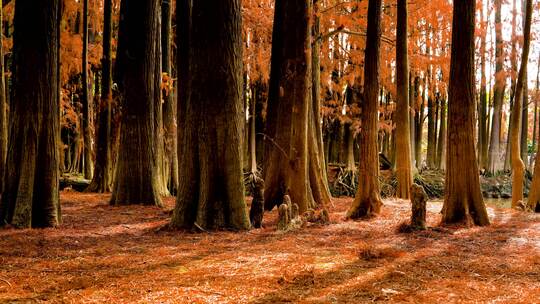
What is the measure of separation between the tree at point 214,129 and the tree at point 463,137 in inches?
144

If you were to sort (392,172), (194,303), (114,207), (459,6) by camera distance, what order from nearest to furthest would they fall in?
(194,303) → (459,6) → (114,207) → (392,172)

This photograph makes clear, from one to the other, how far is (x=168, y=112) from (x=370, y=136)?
6.96 metres

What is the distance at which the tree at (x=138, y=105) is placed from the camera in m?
10.6

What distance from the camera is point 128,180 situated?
35.0 feet

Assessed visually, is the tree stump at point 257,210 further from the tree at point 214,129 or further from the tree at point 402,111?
the tree at point 402,111

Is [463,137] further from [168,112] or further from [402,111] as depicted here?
[168,112]

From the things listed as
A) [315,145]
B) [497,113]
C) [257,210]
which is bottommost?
[257,210]

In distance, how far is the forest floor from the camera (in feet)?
12.8

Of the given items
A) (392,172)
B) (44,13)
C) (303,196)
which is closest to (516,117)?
(303,196)

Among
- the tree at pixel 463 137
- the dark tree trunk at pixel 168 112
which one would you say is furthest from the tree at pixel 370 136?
the dark tree trunk at pixel 168 112

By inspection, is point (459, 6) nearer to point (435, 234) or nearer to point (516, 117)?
point (435, 234)

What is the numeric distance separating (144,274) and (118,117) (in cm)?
1016

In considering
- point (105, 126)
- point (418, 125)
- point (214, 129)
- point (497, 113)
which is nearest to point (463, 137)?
point (214, 129)

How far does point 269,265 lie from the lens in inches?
193
